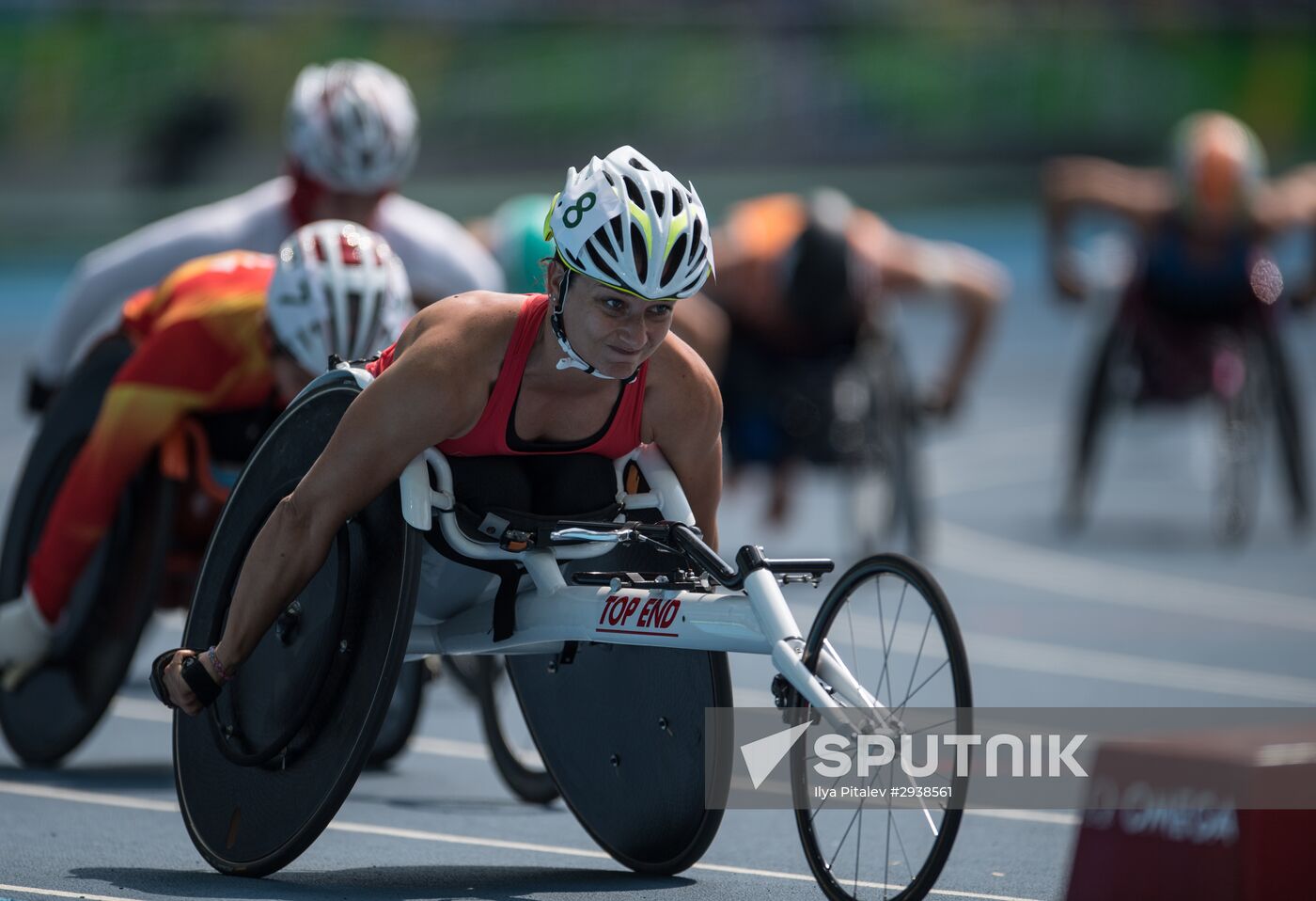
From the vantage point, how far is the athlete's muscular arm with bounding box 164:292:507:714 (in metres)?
4.46

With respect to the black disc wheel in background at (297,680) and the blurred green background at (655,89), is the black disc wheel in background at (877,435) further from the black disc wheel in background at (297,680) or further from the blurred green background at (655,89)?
the blurred green background at (655,89)

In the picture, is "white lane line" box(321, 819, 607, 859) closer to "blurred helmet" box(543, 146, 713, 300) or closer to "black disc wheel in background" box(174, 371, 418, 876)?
"black disc wheel in background" box(174, 371, 418, 876)

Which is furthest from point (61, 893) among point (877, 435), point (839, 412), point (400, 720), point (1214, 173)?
point (1214, 173)

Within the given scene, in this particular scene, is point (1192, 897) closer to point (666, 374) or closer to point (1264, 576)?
point (666, 374)

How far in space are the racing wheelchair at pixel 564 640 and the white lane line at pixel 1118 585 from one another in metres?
5.91

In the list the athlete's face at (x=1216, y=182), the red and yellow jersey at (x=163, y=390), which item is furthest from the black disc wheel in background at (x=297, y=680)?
the athlete's face at (x=1216, y=182)

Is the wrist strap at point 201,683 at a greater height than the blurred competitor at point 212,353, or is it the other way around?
the blurred competitor at point 212,353

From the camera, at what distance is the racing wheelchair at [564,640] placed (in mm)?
4328

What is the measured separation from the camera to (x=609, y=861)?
17.2 feet

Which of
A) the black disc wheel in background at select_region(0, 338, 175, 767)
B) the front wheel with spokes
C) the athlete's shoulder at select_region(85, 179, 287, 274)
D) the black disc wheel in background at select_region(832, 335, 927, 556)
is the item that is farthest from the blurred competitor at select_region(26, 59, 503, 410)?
the black disc wheel in background at select_region(832, 335, 927, 556)

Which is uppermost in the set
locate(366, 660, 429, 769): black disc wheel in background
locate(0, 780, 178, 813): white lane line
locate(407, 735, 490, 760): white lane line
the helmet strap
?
the helmet strap

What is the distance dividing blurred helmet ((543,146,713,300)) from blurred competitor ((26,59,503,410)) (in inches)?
107

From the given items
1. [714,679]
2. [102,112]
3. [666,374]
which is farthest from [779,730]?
[102,112]

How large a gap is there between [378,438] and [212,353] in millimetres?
1782
